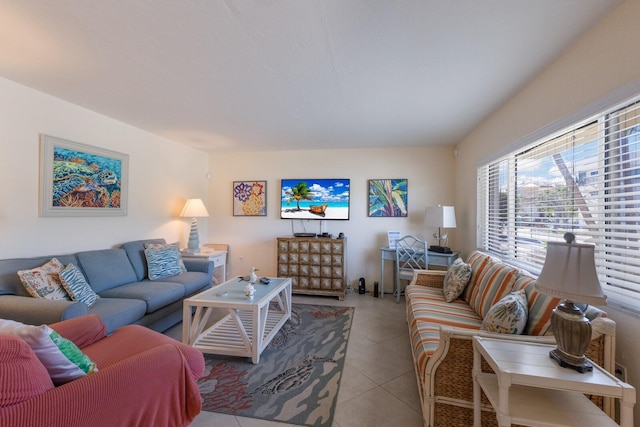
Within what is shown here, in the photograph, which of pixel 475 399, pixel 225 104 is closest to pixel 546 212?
pixel 475 399

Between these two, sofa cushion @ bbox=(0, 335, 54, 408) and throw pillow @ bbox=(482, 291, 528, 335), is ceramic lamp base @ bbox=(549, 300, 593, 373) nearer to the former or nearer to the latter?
throw pillow @ bbox=(482, 291, 528, 335)

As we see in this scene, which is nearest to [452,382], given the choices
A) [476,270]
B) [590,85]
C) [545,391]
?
[545,391]

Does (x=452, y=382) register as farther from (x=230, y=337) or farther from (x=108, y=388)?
(x=230, y=337)

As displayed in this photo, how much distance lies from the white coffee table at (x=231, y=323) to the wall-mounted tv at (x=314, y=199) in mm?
1719

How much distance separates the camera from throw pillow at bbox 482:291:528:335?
4.79ft

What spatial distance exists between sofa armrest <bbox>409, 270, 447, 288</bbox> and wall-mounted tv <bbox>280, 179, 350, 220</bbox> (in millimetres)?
1623

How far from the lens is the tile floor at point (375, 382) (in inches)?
62.6

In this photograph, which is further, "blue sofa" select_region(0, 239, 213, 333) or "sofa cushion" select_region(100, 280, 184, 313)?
"sofa cushion" select_region(100, 280, 184, 313)

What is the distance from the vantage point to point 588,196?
156 centimetres

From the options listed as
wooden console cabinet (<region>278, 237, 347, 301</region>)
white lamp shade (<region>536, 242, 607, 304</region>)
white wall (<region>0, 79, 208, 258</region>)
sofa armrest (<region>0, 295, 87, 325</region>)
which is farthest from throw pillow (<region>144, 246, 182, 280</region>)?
white lamp shade (<region>536, 242, 607, 304</region>)

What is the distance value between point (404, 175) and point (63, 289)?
168 inches

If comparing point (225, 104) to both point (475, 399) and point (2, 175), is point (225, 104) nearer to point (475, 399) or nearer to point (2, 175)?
point (2, 175)

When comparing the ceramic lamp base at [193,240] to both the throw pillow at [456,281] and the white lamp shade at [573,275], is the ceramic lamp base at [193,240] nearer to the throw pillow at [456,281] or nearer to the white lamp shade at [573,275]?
the throw pillow at [456,281]

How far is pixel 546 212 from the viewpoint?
1973 millimetres
